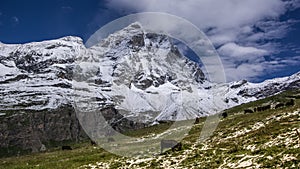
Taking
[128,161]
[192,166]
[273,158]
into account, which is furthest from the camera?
[128,161]

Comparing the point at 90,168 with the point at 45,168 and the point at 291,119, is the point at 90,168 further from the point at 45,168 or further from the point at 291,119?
the point at 291,119

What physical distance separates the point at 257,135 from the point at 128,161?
53.0 feet

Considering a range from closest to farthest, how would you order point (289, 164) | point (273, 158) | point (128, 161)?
point (289, 164) → point (273, 158) → point (128, 161)

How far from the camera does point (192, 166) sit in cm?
3931

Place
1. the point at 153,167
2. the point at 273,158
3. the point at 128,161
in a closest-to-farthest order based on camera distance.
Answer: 1. the point at 273,158
2. the point at 153,167
3. the point at 128,161

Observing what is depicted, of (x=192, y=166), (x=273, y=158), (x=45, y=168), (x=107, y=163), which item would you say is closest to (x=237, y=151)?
(x=192, y=166)

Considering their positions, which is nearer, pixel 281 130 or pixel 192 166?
pixel 192 166

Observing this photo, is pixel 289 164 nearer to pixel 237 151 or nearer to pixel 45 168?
pixel 237 151

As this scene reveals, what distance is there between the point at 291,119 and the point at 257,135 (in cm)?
730

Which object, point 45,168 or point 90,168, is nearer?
point 90,168

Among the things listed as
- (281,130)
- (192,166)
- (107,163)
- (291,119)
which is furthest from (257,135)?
(107,163)

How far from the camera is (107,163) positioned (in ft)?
173

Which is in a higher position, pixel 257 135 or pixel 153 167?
pixel 257 135

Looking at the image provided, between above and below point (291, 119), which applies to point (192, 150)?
below
